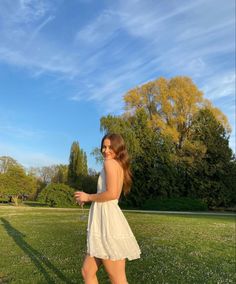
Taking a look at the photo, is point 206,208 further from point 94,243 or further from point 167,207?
point 94,243

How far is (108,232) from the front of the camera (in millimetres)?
4250

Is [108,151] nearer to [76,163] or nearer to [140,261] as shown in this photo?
[140,261]

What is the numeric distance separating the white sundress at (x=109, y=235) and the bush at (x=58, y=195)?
41.8 metres

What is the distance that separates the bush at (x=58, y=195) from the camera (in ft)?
149

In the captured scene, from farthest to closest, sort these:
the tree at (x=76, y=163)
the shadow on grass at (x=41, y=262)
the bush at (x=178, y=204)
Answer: the tree at (x=76, y=163) < the bush at (x=178, y=204) < the shadow on grass at (x=41, y=262)

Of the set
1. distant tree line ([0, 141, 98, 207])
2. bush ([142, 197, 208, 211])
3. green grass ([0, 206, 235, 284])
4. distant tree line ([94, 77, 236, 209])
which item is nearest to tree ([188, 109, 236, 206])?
distant tree line ([94, 77, 236, 209])

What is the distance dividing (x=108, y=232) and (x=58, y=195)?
4245 centimetres

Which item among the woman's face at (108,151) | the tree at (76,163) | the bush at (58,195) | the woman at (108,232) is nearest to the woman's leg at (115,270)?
the woman at (108,232)

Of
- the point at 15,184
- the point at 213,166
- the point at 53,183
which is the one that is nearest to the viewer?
the point at 213,166

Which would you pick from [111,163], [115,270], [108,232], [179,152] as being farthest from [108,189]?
[179,152]

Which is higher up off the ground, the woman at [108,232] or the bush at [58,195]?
the bush at [58,195]

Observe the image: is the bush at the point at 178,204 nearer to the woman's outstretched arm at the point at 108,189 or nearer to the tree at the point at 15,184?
the tree at the point at 15,184

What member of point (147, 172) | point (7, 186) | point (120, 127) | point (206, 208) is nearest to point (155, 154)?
point (147, 172)

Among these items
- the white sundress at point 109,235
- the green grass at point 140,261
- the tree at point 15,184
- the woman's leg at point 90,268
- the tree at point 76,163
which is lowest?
the green grass at point 140,261
